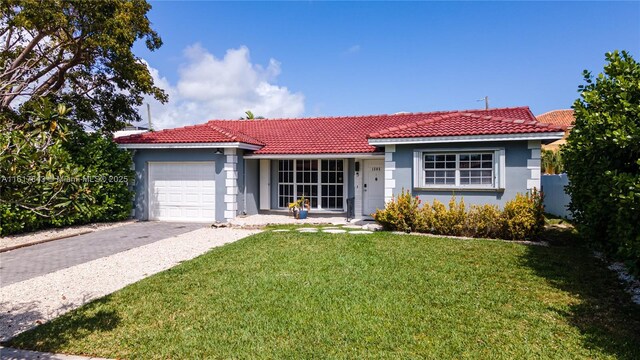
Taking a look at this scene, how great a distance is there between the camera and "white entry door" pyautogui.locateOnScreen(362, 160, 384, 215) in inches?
619

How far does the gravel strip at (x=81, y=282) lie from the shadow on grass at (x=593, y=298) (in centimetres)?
776

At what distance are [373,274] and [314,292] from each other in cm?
157

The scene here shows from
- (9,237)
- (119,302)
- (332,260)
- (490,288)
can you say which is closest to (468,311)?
(490,288)

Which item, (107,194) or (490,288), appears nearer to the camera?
(490,288)

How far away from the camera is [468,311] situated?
552cm

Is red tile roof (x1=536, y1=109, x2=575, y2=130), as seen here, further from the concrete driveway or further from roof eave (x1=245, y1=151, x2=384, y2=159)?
the concrete driveway

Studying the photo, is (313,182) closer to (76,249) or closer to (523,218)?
(523,218)

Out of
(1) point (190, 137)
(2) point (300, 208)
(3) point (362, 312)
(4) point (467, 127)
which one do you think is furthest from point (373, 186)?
(3) point (362, 312)

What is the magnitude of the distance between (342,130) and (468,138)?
282 inches

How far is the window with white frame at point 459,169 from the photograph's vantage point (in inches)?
483

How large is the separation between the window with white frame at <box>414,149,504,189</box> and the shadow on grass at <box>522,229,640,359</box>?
301 centimetres

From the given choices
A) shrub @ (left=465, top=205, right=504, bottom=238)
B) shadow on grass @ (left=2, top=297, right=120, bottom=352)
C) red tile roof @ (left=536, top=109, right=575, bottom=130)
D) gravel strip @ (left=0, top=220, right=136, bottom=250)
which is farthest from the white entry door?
red tile roof @ (left=536, top=109, right=575, bottom=130)

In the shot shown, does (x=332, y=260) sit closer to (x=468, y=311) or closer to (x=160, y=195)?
(x=468, y=311)

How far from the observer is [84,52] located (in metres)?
14.6
